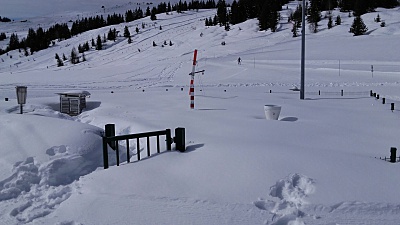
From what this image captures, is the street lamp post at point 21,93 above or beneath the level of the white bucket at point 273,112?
above

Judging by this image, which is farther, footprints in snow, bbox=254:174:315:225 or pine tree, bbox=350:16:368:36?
pine tree, bbox=350:16:368:36

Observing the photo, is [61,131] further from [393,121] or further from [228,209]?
[393,121]

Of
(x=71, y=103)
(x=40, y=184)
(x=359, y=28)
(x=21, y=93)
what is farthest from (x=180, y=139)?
(x=359, y=28)

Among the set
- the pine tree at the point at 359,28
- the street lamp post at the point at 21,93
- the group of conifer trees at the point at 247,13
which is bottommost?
the street lamp post at the point at 21,93

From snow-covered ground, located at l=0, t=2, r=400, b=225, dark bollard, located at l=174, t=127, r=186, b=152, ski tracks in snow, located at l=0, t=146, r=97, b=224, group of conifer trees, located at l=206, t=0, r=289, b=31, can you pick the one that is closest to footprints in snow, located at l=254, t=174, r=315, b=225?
snow-covered ground, located at l=0, t=2, r=400, b=225

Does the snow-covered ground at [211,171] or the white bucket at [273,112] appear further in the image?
the white bucket at [273,112]

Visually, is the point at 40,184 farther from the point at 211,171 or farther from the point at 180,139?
the point at 211,171

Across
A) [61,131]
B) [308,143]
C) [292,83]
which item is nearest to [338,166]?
[308,143]

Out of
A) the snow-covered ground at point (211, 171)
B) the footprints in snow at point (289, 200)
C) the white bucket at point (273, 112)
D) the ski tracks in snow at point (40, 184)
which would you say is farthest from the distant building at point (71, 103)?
the footprints in snow at point (289, 200)

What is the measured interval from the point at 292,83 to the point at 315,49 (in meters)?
21.9

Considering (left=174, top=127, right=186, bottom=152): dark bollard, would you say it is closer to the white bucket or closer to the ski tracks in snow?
the ski tracks in snow

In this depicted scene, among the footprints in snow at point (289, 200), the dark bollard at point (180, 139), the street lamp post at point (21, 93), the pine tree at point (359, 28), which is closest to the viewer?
the footprints in snow at point (289, 200)

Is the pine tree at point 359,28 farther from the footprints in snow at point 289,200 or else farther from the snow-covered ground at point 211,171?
the footprints in snow at point 289,200

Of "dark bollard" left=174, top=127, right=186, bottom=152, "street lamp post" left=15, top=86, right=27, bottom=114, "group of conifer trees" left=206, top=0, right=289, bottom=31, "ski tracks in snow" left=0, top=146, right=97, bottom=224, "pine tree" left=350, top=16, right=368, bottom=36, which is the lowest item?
"ski tracks in snow" left=0, top=146, right=97, bottom=224
